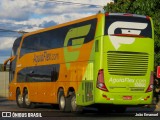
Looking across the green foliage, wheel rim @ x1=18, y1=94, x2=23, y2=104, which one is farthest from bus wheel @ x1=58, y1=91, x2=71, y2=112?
the green foliage

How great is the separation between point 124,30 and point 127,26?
0.24 meters

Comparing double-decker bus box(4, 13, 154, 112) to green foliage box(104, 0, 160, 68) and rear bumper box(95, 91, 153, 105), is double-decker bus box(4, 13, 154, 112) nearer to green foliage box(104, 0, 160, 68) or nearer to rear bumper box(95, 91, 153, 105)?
rear bumper box(95, 91, 153, 105)

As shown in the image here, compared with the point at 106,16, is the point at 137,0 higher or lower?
→ higher

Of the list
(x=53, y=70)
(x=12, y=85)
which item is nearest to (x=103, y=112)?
(x=53, y=70)

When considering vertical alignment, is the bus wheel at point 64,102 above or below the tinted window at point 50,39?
below

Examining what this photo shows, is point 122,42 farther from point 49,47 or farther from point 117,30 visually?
point 49,47

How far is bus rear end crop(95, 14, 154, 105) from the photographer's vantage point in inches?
786

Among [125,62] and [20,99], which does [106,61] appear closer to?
[125,62]

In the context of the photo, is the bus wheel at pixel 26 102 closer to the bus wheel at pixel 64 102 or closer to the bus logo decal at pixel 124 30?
the bus wheel at pixel 64 102

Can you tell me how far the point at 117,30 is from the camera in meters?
20.1

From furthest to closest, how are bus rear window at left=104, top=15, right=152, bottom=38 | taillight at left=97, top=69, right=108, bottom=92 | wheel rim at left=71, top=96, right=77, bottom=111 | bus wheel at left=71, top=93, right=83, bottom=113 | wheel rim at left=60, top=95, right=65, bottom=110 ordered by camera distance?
wheel rim at left=60, top=95, right=65, bottom=110 < wheel rim at left=71, top=96, right=77, bottom=111 < bus wheel at left=71, top=93, right=83, bottom=113 < bus rear window at left=104, top=15, right=152, bottom=38 < taillight at left=97, top=69, right=108, bottom=92

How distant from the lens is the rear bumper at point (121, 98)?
1992 centimetres

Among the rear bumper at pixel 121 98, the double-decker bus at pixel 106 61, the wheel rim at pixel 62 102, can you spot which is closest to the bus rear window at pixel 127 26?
the double-decker bus at pixel 106 61

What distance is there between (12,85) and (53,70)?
259 inches
